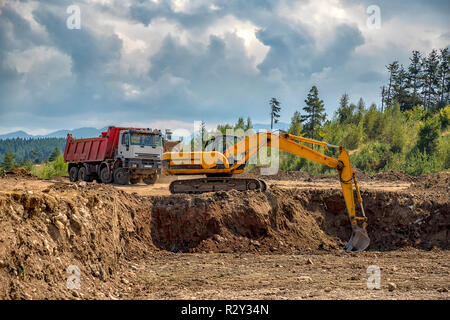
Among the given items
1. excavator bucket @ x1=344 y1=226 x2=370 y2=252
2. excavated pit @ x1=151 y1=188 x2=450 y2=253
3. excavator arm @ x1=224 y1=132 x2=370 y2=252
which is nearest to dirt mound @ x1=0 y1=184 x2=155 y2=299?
excavated pit @ x1=151 y1=188 x2=450 y2=253

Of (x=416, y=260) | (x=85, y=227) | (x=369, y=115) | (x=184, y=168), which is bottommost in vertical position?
(x=416, y=260)

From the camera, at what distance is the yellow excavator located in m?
13.8

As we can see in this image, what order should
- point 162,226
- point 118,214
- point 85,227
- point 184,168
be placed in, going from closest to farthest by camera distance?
point 85,227
point 118,214
point 162,226
point 184,168

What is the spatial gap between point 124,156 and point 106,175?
1.60m

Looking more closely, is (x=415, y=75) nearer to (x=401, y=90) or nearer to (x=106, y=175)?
(x=401, y=90)

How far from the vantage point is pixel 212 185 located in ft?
51.0

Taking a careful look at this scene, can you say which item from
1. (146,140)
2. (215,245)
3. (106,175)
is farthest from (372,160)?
(215,245)

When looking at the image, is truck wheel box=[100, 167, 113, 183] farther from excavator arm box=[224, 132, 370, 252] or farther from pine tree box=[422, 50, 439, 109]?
pine tree box=[422, 50, 439, 109]

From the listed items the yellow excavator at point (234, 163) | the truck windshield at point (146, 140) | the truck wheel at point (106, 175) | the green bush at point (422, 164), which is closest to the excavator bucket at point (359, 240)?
the yellow excavator at point (234, 163)

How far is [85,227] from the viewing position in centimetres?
859

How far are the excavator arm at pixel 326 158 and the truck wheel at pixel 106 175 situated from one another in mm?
8519
